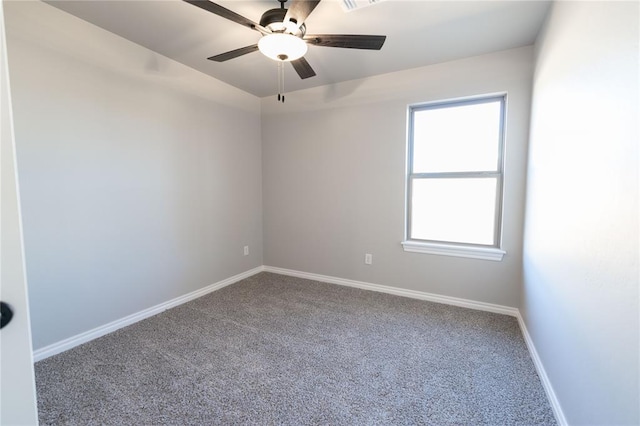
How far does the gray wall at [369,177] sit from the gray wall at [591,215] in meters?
0.66

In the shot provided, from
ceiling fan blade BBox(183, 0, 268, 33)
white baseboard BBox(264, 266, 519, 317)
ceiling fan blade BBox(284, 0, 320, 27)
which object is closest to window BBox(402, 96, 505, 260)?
white baseboard BBox(264, 266, 519, 317)

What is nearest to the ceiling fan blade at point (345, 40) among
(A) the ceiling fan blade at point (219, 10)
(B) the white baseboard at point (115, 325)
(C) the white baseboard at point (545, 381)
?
(A) the ceiling fan blade at point (219, 10)

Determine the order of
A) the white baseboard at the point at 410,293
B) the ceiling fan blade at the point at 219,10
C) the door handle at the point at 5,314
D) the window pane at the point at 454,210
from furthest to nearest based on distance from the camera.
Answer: the window pane at the point at 454,210
the white baseboard at the point at 410,293
the ceiling fan blade at the point at 219,10
the door handle at the point at 5,314

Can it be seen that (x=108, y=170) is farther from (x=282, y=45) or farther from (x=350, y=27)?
(x=350, y=27)

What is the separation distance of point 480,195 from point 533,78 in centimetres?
111

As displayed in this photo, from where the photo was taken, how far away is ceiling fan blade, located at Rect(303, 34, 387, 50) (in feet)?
5.77

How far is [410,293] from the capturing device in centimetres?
312

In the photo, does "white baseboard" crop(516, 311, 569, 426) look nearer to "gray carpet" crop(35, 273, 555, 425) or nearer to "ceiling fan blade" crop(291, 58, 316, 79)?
"gray carpet" crop(35, 273, 555, 425)

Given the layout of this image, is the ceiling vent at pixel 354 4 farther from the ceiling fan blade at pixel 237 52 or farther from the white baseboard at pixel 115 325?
the white baseboard at pixel 115 325

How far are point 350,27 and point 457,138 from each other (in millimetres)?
1577

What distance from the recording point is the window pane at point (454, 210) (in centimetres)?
281

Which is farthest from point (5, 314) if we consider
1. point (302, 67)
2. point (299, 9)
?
point (302, 67)

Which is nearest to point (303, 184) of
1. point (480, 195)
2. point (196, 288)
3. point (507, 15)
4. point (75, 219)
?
point (196, 288)

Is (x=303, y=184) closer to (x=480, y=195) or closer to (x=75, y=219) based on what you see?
(x=480, y=195)
